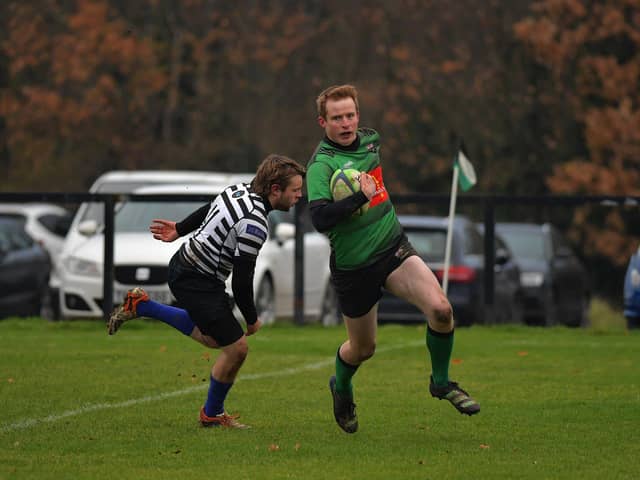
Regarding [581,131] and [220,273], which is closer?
[220,273]

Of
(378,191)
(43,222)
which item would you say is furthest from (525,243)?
(378,191)

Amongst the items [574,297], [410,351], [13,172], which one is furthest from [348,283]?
[13,172]

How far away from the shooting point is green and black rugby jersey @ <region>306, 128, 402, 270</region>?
9086 millimetres

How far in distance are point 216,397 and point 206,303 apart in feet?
1.88

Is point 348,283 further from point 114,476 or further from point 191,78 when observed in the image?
point 191,78

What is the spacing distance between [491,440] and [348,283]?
3.93 feet

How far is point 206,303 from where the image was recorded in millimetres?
9352

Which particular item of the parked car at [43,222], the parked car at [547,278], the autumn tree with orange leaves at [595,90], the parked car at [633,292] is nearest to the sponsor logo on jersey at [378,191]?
the parked car at [633,292]

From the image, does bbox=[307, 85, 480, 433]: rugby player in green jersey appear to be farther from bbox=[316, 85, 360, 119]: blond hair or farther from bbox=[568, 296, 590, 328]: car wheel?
bbox=[568, 296, 590, 328]: car wheel

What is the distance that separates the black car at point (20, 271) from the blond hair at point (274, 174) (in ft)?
40.0

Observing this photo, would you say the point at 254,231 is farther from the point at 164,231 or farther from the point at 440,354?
the point at 440,354

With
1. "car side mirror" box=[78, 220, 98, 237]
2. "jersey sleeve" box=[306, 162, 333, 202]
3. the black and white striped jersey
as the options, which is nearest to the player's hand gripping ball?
"jersey sleeve" box=[306, 162, 333, 202]

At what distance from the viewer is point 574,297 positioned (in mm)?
25422

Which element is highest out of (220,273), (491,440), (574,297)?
(220,273)
